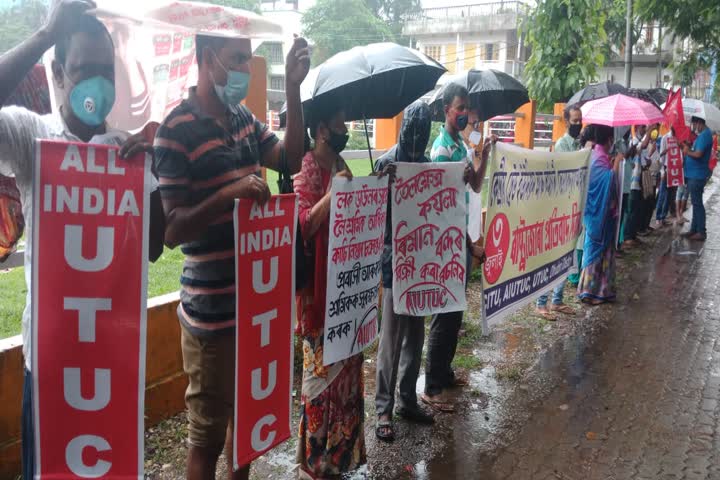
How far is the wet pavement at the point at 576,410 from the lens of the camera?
3.48m

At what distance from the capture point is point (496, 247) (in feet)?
13.9

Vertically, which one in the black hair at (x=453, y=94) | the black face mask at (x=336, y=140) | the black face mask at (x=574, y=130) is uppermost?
the black hair at (x=453, y=94)

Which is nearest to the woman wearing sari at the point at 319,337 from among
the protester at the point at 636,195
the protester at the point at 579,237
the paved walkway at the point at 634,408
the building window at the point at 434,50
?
the paved walkway at the point at 634,408

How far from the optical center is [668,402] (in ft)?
14.5

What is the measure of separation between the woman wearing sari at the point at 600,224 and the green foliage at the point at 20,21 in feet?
16.8

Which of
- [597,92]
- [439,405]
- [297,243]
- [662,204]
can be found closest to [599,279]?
[597,92]

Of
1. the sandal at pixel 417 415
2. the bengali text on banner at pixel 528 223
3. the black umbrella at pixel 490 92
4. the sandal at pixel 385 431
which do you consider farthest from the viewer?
the black umbrella at pixel 490 92

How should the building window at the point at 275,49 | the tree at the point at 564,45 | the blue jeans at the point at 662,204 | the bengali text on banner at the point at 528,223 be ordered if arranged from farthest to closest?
1. the blue jeans at the point at 662,204
2. the tree at the point at 564,45
3. the bengali text on banner at the point at 528,223
4. the building window at the point at 275,49

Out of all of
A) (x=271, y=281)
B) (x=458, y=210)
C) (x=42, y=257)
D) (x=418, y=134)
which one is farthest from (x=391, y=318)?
(x=42, y=257)

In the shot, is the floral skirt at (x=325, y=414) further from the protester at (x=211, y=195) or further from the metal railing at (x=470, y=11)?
the metal railing at (x=470, y=11)

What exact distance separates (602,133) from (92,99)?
17.5 ft

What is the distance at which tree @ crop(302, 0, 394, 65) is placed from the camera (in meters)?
27.0

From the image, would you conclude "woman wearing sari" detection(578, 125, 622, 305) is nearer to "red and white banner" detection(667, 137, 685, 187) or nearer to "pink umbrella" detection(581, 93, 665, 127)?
"pink umbrella" detection(581, 93, 665, 127)

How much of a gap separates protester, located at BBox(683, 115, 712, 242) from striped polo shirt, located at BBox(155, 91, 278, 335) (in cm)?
975
